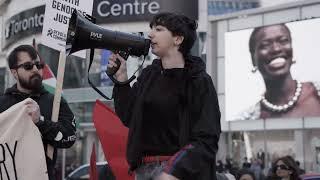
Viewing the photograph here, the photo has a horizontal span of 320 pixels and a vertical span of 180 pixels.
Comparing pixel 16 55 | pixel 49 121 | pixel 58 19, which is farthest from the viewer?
pixel 58 19

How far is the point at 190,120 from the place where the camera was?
3234 millimetres

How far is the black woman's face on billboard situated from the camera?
32.4 meters

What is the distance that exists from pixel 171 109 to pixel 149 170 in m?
0.34

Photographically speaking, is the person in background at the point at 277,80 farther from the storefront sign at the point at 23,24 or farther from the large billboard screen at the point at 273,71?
the storefront sign at the point at 23,24

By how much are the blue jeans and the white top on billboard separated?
2.40 metres

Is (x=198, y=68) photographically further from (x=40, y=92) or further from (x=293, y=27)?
(x=293, y=27)

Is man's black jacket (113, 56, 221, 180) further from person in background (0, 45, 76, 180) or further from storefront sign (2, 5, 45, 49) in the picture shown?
storefront sign (2, 5, 45, 49)

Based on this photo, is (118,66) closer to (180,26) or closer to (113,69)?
(113,69)

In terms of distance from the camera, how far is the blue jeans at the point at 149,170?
327 cm

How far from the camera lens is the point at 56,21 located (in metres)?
5.66

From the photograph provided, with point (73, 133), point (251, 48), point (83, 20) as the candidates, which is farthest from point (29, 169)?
point (251, 48)

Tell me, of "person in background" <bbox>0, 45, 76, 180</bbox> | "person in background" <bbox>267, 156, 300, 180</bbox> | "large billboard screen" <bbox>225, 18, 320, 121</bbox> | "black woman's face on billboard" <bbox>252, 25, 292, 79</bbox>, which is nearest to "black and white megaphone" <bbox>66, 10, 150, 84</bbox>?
"person in background" <bbox>0, 45, 76, 180</bbox>

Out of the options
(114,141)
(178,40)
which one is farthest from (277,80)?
(178,40)

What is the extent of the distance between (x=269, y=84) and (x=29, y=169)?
1178 inches
